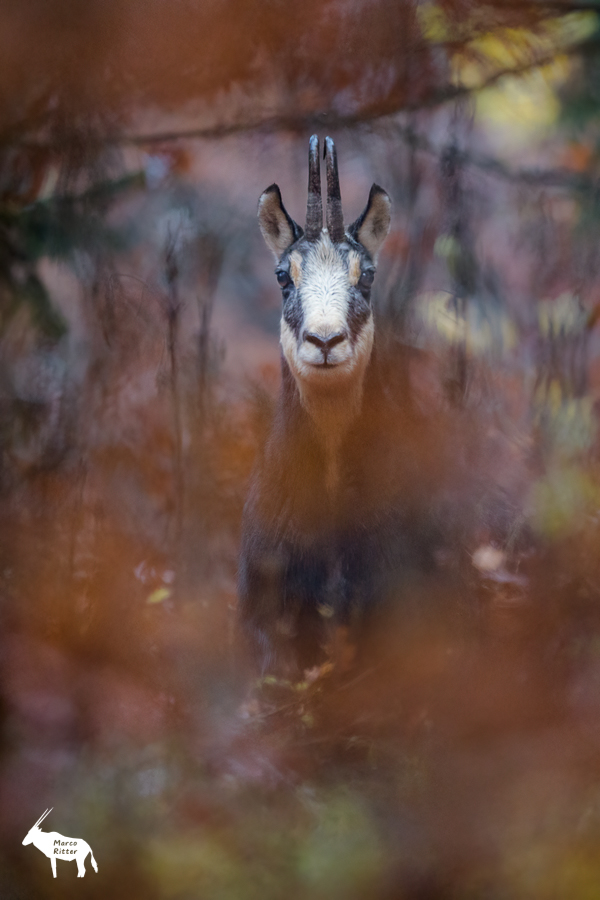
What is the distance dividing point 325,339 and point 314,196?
37 centimetres

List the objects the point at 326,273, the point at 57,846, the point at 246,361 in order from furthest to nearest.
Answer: the point at 246,361 < the point at 326,273 < the point at 57,846

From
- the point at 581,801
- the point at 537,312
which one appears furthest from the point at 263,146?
the point at 581,801

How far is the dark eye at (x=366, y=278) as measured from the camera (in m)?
1.85

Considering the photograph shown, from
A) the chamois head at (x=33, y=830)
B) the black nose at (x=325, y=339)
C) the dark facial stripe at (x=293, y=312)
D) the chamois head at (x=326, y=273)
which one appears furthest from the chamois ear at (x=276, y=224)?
the chamois head at (x=33, y=830)

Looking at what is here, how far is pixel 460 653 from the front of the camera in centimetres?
181

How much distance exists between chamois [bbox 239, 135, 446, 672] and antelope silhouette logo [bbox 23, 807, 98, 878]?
54 cm

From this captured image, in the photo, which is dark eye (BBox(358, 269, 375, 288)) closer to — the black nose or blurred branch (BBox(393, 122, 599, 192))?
the black nose

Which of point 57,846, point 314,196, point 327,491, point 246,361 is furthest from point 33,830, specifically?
point 314,196

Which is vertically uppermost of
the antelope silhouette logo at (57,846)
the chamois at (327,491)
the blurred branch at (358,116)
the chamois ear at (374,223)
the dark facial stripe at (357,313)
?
the blurred branch at (358,116)

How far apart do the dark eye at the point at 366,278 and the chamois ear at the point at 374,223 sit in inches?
1.6

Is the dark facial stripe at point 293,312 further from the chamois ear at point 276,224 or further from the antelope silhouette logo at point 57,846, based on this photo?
the antelope silhouette logo at point 57,846

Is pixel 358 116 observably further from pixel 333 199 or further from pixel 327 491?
pixel 327 491

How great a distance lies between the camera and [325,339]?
1.71m

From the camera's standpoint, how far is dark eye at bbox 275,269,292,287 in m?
1.85
